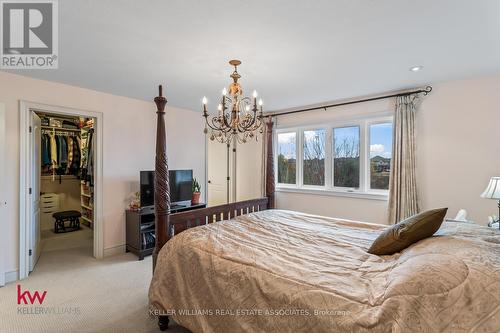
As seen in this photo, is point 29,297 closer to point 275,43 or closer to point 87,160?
point 87,160

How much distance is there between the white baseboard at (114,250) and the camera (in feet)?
12.4

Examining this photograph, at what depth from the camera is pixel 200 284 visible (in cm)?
173

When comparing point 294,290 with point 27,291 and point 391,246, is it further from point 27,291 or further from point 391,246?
point 27,291

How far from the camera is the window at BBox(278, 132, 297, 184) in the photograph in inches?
196

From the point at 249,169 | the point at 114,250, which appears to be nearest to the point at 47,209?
the point at 114,250

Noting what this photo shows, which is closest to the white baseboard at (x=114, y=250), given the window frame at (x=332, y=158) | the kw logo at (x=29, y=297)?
the kw logo at (x=29, y=297)

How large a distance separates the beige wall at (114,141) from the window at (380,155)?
3222 millimetres

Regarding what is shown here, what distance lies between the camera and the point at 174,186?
426 cm

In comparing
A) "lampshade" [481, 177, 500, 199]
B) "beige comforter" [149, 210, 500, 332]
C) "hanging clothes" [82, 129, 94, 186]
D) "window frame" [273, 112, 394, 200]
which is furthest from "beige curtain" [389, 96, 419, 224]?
"hanging clothes" [82, 129, 94, 186]

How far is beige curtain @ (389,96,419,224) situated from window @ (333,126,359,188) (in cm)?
67

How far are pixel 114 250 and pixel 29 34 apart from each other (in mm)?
3063

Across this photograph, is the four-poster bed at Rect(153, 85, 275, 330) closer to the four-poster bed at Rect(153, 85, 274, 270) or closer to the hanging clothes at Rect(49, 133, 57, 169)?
the four-poster bed at Rect(153, 85, 274, 270)

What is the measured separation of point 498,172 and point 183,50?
3.87 m

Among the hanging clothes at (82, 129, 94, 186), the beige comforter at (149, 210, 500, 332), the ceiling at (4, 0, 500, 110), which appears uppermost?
the ceiling at (4, 0, 500, 110)
